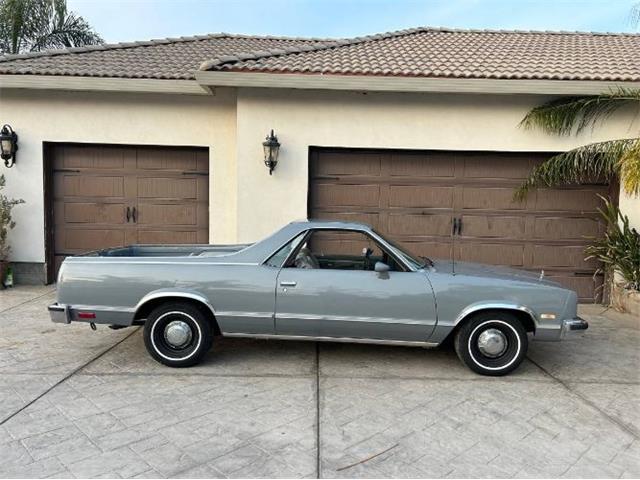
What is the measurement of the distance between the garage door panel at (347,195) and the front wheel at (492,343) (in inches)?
155

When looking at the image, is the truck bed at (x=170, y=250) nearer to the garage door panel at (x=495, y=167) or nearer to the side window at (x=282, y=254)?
the side window at (x=282, y=254)

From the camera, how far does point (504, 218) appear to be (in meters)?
7.97

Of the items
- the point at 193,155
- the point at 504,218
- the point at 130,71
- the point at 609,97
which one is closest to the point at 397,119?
the point at 504,218

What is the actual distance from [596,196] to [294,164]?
199 inches

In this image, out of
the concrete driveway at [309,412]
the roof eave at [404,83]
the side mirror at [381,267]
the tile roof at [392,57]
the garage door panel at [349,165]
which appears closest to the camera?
the concrete driveway at [309,412]

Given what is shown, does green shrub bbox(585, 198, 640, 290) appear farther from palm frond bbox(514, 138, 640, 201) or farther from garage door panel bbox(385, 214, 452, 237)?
garage door panel bbox(385, 214, 452, 237)

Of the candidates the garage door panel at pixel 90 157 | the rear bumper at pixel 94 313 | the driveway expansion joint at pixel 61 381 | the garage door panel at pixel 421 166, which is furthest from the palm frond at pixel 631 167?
the garage door panel at pixel 90 157

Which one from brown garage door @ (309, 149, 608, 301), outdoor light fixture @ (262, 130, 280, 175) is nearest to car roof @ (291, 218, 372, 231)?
outdoor light fixture @ (262, 130, 280, 175)

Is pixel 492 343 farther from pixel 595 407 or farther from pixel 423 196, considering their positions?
pixel 423 196

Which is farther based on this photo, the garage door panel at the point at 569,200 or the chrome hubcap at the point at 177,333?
the garage door panel at the point at 569,200

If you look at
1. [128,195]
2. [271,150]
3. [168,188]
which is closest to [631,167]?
[271,150]

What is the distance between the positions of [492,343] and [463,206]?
13.0ft

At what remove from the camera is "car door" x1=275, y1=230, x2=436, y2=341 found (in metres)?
4.38

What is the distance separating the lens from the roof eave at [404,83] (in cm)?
711
